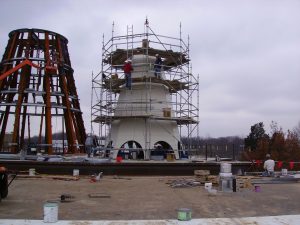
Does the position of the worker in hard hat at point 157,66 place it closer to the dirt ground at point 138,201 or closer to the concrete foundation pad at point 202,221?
the dirt ground at point 138,201

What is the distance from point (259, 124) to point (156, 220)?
→ 55.5 m

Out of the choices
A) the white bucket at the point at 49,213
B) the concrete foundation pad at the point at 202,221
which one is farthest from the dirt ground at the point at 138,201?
the white bucket at the point at 49,213

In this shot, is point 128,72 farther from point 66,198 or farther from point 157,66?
point 66,198

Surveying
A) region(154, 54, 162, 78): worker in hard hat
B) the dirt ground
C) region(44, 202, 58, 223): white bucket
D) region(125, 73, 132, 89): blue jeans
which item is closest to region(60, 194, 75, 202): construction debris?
the dirt ground

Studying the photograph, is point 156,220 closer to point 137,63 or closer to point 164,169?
point 164,169

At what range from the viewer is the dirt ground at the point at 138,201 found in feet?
34.0

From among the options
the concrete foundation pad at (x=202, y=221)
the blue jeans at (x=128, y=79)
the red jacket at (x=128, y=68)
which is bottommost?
the concrete foundation pad at (x=202, y=221)

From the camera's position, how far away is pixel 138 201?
40.9 feet

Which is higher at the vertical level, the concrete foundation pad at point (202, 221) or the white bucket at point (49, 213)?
the white bucket at point (49, 213)

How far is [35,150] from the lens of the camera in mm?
26312

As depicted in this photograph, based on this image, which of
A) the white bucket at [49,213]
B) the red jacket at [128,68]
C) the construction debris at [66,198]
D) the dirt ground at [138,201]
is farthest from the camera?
the red jacket at [128,68]

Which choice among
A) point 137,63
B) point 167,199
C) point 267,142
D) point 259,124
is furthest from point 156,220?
point 259,124

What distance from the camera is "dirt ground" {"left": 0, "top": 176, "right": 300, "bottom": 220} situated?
10.4 m

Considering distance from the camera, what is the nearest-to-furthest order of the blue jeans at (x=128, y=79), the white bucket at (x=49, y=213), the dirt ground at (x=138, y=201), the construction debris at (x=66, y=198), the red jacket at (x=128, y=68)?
the white bucket at (x=49, y=213)
the dirt ground at (x=138, y=201)
the construction debris at (x=66, y=198)
the red jacket at (x=128, y=68)
the blue jeans at (x=128, y=79)
